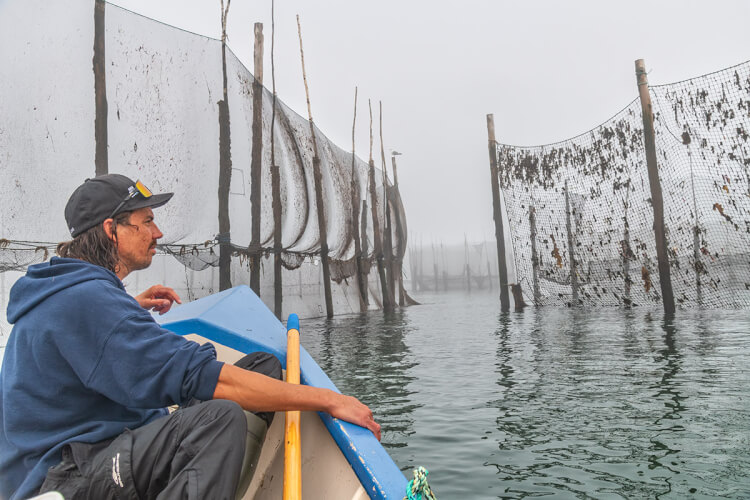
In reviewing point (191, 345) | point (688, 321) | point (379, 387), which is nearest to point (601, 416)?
point (379, 387)

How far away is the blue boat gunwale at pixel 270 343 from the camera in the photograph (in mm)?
2137

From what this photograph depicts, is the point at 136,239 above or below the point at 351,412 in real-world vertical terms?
above

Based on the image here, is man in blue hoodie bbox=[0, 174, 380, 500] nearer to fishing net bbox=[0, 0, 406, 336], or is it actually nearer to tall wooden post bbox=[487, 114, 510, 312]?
fishing net bbox=[0, 0, 406, 336]

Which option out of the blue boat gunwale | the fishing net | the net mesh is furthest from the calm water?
the fishing net

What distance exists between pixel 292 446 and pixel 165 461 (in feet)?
1.82

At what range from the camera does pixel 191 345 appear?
168 centimetres

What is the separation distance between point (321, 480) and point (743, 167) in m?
13.1

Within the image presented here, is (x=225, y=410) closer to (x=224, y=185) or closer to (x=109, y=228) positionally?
(x=109, y=228)

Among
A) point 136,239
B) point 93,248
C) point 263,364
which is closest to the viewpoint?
point 93,248

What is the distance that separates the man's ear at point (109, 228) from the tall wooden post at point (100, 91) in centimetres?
930

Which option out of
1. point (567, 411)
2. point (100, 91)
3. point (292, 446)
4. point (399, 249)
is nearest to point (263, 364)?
point (292, 446)

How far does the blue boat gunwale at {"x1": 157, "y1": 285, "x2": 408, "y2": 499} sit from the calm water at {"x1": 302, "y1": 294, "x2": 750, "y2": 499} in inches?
47.5

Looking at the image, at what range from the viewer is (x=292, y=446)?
2.08 m

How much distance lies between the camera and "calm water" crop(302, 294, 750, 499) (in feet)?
11.0
